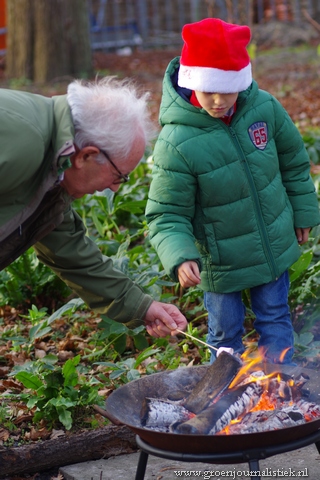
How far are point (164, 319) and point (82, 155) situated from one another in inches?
31.6

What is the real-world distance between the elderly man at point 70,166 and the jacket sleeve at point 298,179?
97cm

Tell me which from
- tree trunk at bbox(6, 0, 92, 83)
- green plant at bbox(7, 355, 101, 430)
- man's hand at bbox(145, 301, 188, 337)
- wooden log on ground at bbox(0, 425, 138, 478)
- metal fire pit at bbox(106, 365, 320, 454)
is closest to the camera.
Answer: metal fire pit at bbox(106, 365, 320, 454)

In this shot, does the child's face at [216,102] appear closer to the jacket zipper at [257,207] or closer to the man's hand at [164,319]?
the jacket zipper at [257,207]

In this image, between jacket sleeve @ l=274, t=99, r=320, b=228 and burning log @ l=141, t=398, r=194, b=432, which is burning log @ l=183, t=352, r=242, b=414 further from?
jacket sleeve @ l=274, t=99, r=320, b=228

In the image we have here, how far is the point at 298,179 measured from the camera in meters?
3.83

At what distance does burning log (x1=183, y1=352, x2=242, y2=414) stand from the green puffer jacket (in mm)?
616

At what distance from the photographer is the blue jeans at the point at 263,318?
12.2 feet

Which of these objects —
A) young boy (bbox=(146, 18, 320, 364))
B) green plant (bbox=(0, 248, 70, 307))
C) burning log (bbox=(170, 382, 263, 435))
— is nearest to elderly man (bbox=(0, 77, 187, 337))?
young boy (bbox=(146, 18, 320, 364))

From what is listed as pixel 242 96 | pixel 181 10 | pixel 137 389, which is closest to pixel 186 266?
pixel 137 389

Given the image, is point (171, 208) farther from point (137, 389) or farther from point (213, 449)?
point (213, 449)

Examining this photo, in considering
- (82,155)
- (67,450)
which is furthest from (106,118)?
(67,450)

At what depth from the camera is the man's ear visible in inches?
111

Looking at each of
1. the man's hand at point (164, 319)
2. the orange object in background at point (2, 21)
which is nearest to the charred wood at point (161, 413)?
the man's hand at point (164, 319)

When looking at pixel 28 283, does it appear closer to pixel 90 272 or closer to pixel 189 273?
pixel 90 272
